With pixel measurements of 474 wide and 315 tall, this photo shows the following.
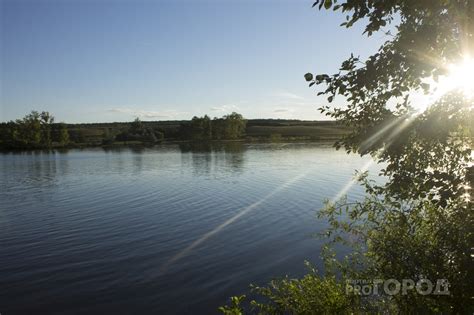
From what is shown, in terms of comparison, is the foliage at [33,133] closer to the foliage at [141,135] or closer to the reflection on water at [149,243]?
the foliage at [141,135]

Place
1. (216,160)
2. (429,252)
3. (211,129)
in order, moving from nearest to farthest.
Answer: (429,252)
(216,160)
(211,129)

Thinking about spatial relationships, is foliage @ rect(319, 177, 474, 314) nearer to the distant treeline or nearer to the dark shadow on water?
the dark shadow on water

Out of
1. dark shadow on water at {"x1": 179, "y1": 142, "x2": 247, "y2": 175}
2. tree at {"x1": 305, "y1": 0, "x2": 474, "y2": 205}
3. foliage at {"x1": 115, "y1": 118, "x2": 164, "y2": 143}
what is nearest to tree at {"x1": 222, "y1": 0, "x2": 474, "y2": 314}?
tree at {"x1": 305, "y1": 0, "x2": 474, "y2": 205}

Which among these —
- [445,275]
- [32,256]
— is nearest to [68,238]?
[32,256]

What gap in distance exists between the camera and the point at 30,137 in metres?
161

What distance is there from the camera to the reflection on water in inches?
594

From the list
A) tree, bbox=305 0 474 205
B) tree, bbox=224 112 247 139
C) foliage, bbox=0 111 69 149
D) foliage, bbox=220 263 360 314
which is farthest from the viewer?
tree, bbox=224 112 247 139

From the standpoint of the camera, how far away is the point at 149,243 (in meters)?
21.6

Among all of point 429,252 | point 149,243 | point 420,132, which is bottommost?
point 149,243

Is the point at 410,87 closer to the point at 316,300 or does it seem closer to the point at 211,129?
the point at 316,300

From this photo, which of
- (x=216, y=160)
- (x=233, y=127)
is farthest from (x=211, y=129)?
(x=216, y=160)

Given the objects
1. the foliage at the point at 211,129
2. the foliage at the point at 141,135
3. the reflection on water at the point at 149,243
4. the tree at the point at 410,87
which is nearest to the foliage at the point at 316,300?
the tree at the point at 410,87

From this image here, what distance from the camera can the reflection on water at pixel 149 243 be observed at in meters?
15.1

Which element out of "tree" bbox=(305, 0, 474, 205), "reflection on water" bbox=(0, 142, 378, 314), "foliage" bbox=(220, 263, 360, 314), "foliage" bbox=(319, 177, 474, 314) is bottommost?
"reflection on water" bbox=(0, 142, 378, 314)
